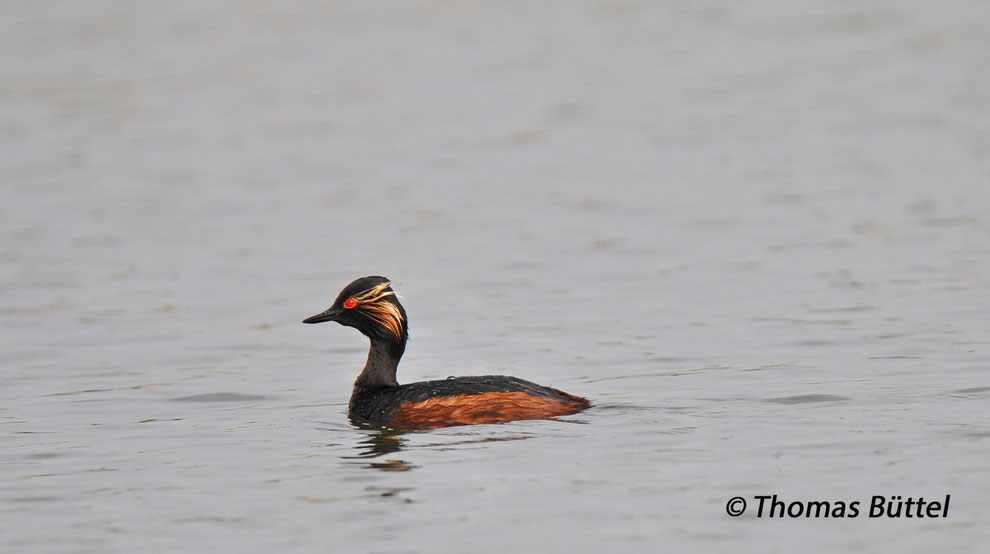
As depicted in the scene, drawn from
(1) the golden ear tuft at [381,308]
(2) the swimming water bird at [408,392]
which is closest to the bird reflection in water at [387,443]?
(2) the swimming water bird at [408,392]

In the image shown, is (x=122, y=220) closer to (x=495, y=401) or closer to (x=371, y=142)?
(x=371, y=142)

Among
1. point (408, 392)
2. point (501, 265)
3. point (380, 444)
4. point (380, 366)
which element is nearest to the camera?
point (380, 444)

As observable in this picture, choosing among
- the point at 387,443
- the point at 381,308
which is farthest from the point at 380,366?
the point at 387,443

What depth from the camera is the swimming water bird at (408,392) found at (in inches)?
494

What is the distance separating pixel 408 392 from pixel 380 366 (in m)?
0.69

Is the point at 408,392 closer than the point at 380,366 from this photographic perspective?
Yes

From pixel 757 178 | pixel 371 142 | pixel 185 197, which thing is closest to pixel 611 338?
pixel 757 178

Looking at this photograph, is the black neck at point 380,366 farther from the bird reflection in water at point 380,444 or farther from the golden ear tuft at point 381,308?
the bird reflection in water at point 380,444

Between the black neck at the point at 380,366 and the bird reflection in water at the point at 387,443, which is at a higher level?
the black neck at the point at 380,366

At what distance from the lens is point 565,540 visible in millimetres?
9398

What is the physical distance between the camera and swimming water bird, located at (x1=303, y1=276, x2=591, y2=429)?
1255 centimetres

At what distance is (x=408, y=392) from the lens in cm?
1314

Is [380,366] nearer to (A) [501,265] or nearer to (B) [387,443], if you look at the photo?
(B) [387,443]

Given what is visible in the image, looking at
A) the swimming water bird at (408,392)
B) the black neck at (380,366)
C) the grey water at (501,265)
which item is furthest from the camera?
the black neck at (380,366)
